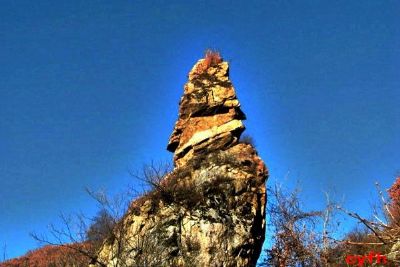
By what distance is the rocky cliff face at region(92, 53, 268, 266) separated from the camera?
14969 millimetres

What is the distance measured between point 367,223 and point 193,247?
11915mm

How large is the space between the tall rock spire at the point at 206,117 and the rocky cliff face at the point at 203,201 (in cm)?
4

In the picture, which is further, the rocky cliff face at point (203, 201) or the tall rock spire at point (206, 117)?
the tall rock spire at point (206, 117)

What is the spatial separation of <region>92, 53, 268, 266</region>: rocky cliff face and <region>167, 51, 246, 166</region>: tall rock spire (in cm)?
4

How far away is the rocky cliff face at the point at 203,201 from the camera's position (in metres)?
15.0

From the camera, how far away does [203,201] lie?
1639cm

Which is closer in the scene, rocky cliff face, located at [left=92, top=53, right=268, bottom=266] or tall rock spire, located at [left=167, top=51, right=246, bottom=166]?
rocky cliff face, located at [left=92, top=53, right=268, bottom=266]

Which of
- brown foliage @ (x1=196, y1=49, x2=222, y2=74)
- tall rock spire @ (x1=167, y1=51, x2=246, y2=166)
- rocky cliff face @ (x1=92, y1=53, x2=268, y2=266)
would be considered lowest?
rocky cliff face @ (x1=92, y1=53, x2=268, y2=266)

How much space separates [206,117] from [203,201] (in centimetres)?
474

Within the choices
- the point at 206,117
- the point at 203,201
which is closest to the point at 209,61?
the point at 206,117

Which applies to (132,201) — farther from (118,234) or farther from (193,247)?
(193,247)

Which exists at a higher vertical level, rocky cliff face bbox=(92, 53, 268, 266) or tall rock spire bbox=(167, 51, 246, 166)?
tall rock spire bbox=(167, 51, 246, 166)

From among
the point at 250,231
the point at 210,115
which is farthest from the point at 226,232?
the point at 210,115

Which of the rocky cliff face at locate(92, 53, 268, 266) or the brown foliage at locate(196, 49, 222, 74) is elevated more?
the brown foliage at locate(196, 49, 222, 74)
